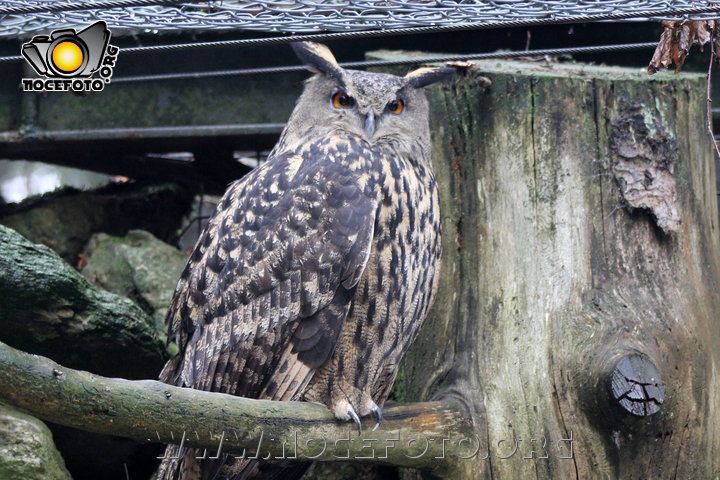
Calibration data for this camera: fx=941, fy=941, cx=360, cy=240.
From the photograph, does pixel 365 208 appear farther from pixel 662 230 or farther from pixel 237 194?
pixel 662 230

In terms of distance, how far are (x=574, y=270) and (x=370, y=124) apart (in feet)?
3.15

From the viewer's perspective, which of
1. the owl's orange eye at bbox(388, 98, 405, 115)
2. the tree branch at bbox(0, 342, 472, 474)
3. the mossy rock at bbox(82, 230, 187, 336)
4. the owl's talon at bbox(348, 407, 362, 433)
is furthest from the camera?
the mossy rock at bbox(82, 230, 187, 336)

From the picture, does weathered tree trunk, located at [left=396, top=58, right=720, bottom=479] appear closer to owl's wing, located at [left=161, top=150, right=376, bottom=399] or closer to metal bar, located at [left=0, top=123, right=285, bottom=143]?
owl's wing, located at [left=161, top=150, right=376, bottom=399]

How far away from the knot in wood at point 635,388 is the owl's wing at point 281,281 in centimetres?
98

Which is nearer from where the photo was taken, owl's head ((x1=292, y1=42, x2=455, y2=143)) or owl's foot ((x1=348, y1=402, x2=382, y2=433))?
owl's foot ((x1=348, y1=402, x2=382, y2=433))

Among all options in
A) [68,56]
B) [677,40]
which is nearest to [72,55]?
[68,56]

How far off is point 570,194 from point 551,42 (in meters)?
1.49

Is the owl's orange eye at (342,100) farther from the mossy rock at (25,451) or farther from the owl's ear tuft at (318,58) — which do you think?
the mossy rock at (25,451)

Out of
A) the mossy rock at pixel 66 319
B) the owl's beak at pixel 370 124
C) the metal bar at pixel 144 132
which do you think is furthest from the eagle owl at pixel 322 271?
the metal bar at pixel 144 132

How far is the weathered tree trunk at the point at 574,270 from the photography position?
3465 millimetres

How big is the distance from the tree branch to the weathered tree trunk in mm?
168

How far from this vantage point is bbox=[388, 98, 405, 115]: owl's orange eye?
3.53 m

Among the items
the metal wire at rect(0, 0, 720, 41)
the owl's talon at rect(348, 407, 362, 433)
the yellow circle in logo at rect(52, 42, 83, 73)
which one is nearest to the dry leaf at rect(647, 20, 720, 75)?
the metal wire at rect(0, 0, 720, 41)

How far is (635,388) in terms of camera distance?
3.30 meters
